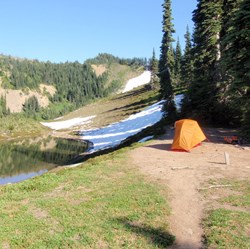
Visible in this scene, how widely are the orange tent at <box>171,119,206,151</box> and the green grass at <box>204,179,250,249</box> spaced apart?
31.8 feet

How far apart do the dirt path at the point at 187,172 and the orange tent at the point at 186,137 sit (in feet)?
1.88

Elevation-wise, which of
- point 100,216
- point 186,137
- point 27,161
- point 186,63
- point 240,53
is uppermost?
point 186,63

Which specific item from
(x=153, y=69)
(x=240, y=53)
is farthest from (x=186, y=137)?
(x=153, y=69)

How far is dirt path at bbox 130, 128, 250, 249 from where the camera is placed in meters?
11.6

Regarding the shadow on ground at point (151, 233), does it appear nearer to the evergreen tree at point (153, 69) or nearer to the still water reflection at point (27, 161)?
the still water reflection at point (27, 161)

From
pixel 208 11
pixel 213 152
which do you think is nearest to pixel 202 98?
pixel 208 11

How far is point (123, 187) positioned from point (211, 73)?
24.1m

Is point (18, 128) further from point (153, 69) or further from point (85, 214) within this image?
point (85, 214)

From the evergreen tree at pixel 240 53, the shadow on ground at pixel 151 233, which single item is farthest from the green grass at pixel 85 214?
the evergreen tree at pixel 240 53

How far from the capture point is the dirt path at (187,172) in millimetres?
11562

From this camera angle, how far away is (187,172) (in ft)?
60.1

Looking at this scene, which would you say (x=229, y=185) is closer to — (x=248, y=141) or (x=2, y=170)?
(x=248, y=141)

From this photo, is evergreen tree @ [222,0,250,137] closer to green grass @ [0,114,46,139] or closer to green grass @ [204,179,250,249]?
green grass @ [204,179,250,249]

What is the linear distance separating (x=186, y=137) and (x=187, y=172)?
682 cm
